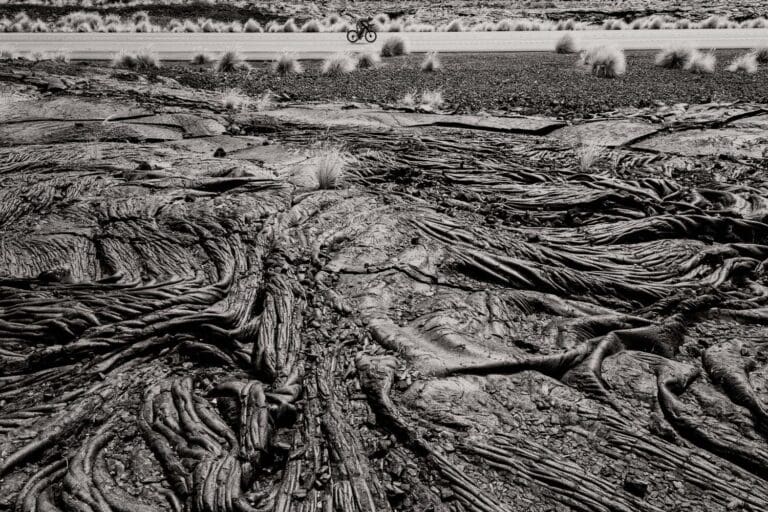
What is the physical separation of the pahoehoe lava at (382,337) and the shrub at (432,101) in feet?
9.58

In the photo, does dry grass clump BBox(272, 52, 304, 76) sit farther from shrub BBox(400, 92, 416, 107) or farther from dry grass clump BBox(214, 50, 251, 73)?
shrub BBox(400, 92, 416, 107)

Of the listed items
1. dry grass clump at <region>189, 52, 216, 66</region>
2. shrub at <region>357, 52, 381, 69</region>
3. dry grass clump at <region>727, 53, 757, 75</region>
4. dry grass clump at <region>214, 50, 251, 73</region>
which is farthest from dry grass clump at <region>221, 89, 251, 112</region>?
dry grass clump at <region>727, 53, 757, 75</region>

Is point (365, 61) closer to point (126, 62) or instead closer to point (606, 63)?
point (606, 63)

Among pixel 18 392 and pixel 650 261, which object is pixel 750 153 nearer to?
pixel 650 261

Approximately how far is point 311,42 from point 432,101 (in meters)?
10.5

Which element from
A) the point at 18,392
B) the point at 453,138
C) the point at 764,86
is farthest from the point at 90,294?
the point at 764,86

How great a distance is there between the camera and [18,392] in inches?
97.1

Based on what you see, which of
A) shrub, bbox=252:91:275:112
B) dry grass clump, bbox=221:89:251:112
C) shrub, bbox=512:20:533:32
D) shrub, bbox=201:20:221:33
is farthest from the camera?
shrub, bbox=512:20:533:32

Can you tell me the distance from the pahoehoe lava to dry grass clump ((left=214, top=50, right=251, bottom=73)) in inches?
284

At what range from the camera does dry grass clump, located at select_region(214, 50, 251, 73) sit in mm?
11688

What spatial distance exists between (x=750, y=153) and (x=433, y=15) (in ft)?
80.5

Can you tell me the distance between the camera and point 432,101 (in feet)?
26.5

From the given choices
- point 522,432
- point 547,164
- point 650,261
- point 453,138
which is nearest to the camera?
point 522,432

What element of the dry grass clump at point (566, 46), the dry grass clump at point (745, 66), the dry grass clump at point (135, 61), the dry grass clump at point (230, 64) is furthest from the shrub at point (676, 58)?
the dry grass clump at point (135, 61)
